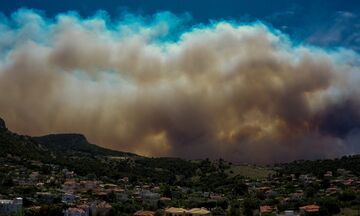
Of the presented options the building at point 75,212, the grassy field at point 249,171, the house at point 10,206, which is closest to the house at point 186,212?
the building at point 75,212

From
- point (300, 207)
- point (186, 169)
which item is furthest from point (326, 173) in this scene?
point (300, 207)

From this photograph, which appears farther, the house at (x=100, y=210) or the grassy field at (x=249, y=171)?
the grassy field at (x=249, y=171)

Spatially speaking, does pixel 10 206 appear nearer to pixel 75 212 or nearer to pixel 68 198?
pixel 75 212

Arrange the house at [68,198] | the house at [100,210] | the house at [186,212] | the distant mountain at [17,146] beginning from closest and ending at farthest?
the house at [100,210] < the house at [186,212] < the house at [68,198] < the distant mountain at [17,146]

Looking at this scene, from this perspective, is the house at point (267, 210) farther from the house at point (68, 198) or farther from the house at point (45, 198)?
the house at point (45, 198)

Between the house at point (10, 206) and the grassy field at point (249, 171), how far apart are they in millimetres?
91755

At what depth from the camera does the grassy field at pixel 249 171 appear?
16699cm

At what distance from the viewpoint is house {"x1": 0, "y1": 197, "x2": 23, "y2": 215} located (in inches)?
3118

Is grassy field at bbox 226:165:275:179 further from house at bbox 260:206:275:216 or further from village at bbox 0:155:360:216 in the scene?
house at bbox 260:206:275:216

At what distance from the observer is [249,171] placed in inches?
6924

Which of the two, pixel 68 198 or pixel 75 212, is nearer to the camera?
pixel 75 212

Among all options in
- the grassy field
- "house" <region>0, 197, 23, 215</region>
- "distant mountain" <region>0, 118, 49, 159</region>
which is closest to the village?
"house" <region>0, 197, 23, 215</region>

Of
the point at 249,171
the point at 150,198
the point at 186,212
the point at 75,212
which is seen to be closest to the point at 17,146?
the point at 150,198

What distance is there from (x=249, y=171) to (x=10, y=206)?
10662 centimetres
